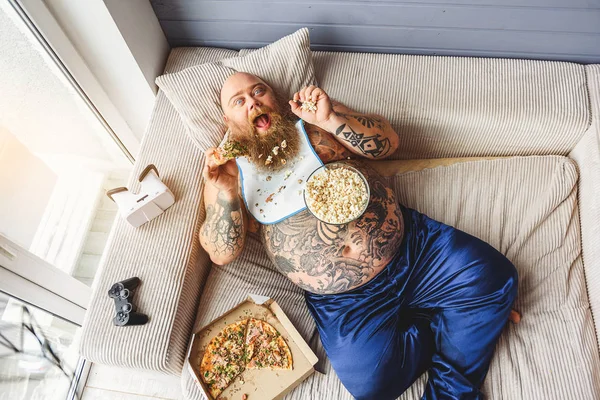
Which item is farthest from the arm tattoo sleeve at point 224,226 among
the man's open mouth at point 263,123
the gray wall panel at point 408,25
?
the gray wall panel at point 408,25

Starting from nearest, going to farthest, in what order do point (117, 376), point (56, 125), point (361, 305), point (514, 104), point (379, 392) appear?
point (379, 392)
point (361, 305)
point (514, 104)
point (56, 125)
point (117, 376)

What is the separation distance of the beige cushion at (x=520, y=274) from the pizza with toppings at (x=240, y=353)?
0.10 meters

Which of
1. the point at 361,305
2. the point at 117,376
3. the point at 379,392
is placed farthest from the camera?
the point at 117,376

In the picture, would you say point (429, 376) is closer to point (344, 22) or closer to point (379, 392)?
point (379, 392)

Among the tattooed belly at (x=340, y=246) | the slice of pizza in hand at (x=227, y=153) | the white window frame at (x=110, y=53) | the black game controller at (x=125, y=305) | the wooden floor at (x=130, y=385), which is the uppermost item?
the white window frame at (x=110, y=53)

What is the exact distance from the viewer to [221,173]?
160cm

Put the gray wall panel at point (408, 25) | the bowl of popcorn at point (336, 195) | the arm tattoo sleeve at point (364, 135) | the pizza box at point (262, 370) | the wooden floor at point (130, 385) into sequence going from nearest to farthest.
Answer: the bowl of popcorn at point (336, 195) → the pizza box at point (262, 370) → the arm tattoo sleeve at point (364, 135) → the gray wall panel at point (408, 25) → the wooden floor at point (130, 385)

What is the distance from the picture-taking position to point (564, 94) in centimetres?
179

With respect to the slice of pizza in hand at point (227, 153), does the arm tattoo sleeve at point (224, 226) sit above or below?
below

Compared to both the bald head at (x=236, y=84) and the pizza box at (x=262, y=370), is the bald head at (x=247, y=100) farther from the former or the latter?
the pizza box at (x=262, y=370)

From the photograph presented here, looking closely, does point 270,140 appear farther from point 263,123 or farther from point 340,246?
point 340,246

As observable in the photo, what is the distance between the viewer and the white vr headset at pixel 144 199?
155cm

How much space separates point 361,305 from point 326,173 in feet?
1.76

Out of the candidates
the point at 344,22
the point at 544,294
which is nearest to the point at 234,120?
the point at 344,22
